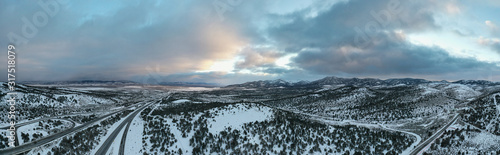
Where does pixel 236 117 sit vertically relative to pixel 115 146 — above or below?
above

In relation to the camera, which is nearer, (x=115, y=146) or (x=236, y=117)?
(x=115, y=146)

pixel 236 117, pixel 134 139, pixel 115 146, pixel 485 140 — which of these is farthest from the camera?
pixel 236 117

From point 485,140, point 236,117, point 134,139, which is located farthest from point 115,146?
point 485,140

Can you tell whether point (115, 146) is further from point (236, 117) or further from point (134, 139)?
point (236, 117)

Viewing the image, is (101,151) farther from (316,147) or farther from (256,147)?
(316,147)

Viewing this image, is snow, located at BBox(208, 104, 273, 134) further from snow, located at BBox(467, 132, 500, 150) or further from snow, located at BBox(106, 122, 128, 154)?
snow, located at BBox(467, 132, 500, 150)

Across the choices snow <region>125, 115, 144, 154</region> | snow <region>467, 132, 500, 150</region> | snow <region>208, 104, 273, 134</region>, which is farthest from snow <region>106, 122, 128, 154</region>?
snow <region>467, 132, 500, 150</region>

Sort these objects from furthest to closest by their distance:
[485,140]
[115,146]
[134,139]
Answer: [134,139]
[485,140]
[115,146]

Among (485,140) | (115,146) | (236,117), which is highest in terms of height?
(236,117)

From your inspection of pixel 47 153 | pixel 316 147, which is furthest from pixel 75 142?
pixel 316 147

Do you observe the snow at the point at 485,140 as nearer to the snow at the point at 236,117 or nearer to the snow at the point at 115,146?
the snow at the point at 236,117

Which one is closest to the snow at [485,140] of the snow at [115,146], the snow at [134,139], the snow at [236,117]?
the snow at [236,117]
